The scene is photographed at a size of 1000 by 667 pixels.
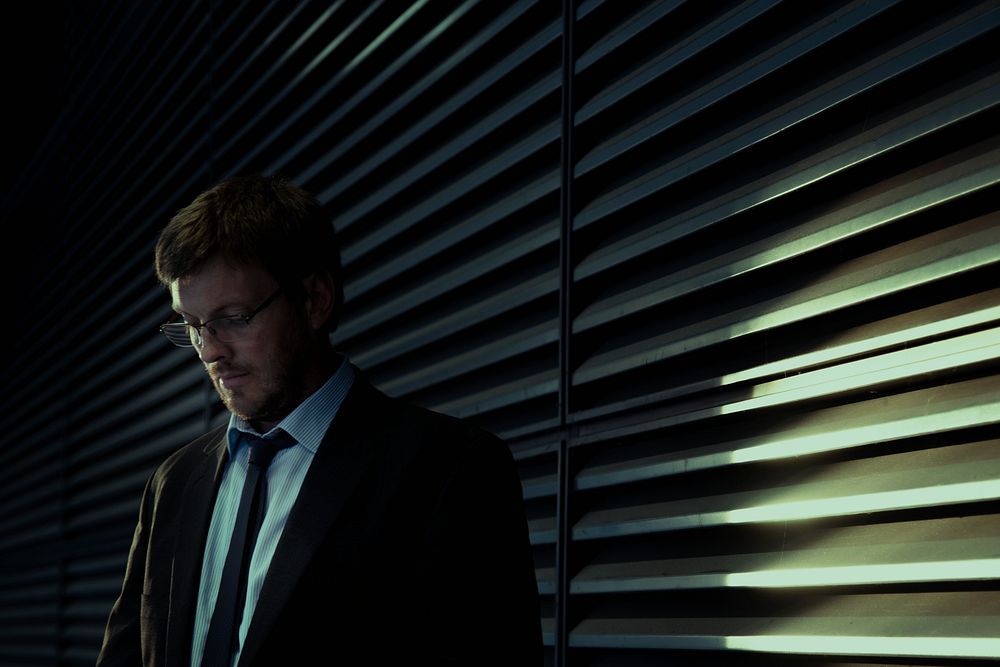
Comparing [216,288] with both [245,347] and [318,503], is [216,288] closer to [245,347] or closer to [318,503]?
[245,347]

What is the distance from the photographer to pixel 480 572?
205cm

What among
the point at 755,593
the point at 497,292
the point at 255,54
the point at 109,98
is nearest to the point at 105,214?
the point at 109,98

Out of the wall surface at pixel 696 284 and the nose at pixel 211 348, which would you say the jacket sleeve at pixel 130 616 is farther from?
the wall surface at pixel 696 284

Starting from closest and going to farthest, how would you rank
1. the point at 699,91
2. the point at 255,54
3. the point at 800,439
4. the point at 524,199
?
the point at 800,439 < the point at 699,91 < the point at 524,199 < the point at 255,54

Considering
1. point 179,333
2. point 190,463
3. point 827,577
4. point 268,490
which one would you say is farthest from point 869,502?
point 179,333

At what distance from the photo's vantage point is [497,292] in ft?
11.2

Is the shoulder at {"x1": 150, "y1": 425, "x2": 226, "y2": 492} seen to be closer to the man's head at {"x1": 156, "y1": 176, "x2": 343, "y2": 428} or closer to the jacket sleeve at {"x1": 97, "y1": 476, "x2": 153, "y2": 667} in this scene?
the jacket sleeve at {"x1": 97, "y1": 476, "x2": 153, "y2": 667}

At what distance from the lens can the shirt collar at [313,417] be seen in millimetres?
2334

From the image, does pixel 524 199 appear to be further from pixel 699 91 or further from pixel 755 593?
pixel 755 593

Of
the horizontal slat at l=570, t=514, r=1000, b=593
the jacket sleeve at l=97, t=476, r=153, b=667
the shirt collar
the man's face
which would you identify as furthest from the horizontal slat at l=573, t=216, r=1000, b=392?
the jacket sleeve at l=97, t=476, r=153, b=667

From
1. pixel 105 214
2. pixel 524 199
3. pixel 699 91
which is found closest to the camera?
pixel 699 91

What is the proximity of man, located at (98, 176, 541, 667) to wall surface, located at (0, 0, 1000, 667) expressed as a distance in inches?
20.5

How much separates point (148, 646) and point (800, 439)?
1.33m

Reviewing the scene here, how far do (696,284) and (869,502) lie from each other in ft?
2.29
